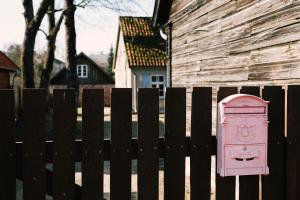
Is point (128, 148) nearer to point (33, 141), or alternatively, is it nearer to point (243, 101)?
point (33, 141)

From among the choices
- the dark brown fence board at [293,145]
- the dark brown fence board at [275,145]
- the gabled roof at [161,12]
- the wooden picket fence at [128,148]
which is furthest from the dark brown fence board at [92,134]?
the gabled roof at [161,12]

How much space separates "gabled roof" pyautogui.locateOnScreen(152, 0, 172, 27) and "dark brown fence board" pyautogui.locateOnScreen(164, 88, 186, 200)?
291 inches

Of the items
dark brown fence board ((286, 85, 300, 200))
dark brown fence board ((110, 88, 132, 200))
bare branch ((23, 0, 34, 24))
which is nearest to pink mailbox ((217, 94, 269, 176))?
dark brown fence board ((286, 85, 300, 200))

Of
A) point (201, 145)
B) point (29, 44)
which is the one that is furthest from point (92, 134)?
point (29, 44)

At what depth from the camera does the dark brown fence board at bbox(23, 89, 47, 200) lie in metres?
2.92

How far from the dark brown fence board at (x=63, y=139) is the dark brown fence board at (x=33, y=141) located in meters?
0.09

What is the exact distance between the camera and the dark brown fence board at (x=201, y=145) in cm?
320

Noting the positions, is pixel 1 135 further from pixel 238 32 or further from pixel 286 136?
pixel 238 32

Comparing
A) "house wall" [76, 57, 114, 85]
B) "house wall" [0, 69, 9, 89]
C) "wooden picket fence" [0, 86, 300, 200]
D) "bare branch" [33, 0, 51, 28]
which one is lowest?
"wooden picket fence" [0, 86, 300, 200]

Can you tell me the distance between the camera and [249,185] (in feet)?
10.8

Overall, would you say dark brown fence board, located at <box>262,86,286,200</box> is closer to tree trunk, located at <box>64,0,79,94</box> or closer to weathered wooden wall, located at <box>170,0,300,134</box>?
weathered wooden wall, located at <box>170,0,300,134</box>

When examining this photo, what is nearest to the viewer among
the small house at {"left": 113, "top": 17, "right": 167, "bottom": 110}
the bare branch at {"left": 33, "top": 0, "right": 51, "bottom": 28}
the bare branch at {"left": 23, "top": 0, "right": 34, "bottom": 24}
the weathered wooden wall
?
the weathered wooden wall

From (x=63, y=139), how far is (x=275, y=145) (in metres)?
1.69

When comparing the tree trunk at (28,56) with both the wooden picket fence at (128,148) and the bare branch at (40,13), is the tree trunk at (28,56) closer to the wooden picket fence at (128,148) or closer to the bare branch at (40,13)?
the bare branch at (40,13)
